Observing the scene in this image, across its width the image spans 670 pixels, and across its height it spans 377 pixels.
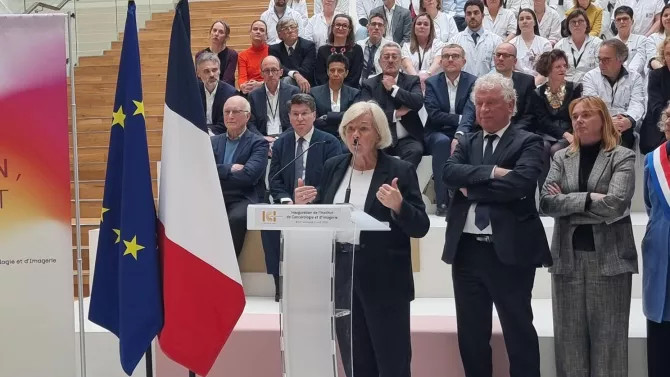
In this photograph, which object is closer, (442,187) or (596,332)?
(596,332)

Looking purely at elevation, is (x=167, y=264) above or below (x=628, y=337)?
above

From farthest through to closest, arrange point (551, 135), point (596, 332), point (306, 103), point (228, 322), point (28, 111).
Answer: point (551, 135)
point (306, 103)
point (596, 332)
point (28, 111)
point (228, 322)

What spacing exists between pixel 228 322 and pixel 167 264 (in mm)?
286

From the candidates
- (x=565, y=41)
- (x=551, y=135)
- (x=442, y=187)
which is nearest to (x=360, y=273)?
(x=442, y=187)

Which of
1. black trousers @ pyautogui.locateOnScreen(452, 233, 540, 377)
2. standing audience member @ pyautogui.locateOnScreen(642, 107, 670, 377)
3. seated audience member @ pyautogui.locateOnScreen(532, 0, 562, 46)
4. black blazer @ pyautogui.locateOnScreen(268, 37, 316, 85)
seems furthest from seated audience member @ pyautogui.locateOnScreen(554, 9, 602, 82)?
black trousers @ pyautogui.locateOnScreen(452, 233, 540, 377)

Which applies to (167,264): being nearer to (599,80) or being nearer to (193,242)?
(193,242)

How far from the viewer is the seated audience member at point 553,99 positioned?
5215 mm

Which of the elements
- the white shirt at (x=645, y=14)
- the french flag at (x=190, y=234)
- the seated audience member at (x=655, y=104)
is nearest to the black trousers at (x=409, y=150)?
the seated audience member at (x=655, y=104)

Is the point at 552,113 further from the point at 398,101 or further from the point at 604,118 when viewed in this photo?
the point at 604,118

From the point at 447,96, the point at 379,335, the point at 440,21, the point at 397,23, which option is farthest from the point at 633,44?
the point at 379,335

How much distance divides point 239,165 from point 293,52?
6.59ft

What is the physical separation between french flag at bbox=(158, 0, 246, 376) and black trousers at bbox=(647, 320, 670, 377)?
1.89 metres

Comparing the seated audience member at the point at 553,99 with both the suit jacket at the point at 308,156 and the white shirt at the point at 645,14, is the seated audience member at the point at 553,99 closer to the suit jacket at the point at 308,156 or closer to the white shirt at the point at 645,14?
the suit jacket at the point at 308,156

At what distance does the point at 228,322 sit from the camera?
2.61 m
